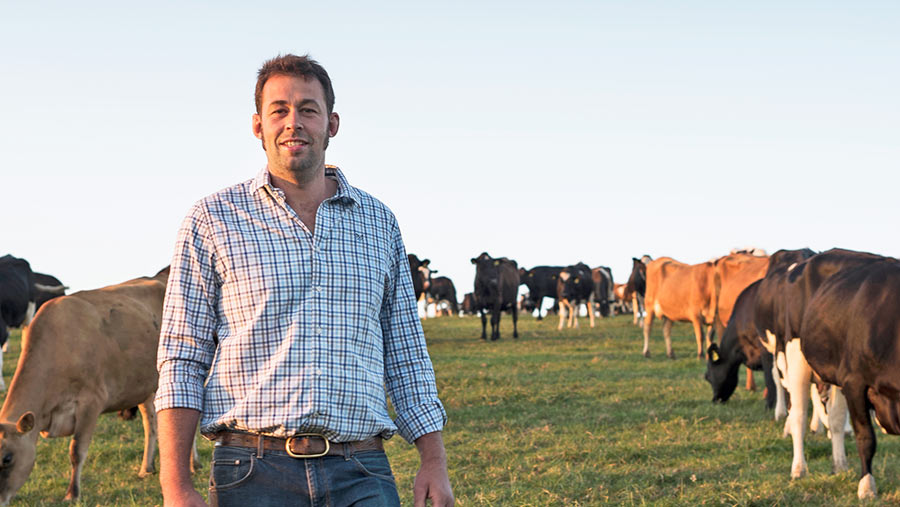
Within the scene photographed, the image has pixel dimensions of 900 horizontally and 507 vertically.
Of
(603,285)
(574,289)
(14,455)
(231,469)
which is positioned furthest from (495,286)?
(231,469)

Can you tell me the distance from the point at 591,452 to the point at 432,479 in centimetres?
688

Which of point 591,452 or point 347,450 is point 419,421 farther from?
point 591,452

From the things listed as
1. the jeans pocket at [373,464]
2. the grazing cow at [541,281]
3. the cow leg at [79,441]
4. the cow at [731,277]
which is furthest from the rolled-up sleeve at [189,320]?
the grazing cow at [541,281]

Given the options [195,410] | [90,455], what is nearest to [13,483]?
[90,455]

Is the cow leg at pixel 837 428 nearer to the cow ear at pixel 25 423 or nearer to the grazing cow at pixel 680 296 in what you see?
the cow ear at pixel 25 423

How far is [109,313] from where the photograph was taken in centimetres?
947

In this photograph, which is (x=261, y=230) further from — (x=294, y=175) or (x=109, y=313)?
(x=109, y=313)

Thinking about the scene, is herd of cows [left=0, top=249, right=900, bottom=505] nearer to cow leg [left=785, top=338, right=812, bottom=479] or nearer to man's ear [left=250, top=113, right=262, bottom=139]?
cow leg [left=785, top=338, right=812, bottom=479]

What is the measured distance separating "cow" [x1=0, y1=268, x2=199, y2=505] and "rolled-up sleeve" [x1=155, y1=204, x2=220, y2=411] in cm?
532

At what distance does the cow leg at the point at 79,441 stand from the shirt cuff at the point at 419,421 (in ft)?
20.3

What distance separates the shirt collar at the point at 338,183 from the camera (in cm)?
339

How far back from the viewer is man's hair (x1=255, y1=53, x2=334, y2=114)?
11.1ft

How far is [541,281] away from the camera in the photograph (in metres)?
43.8

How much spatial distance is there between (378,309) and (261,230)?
52cm
